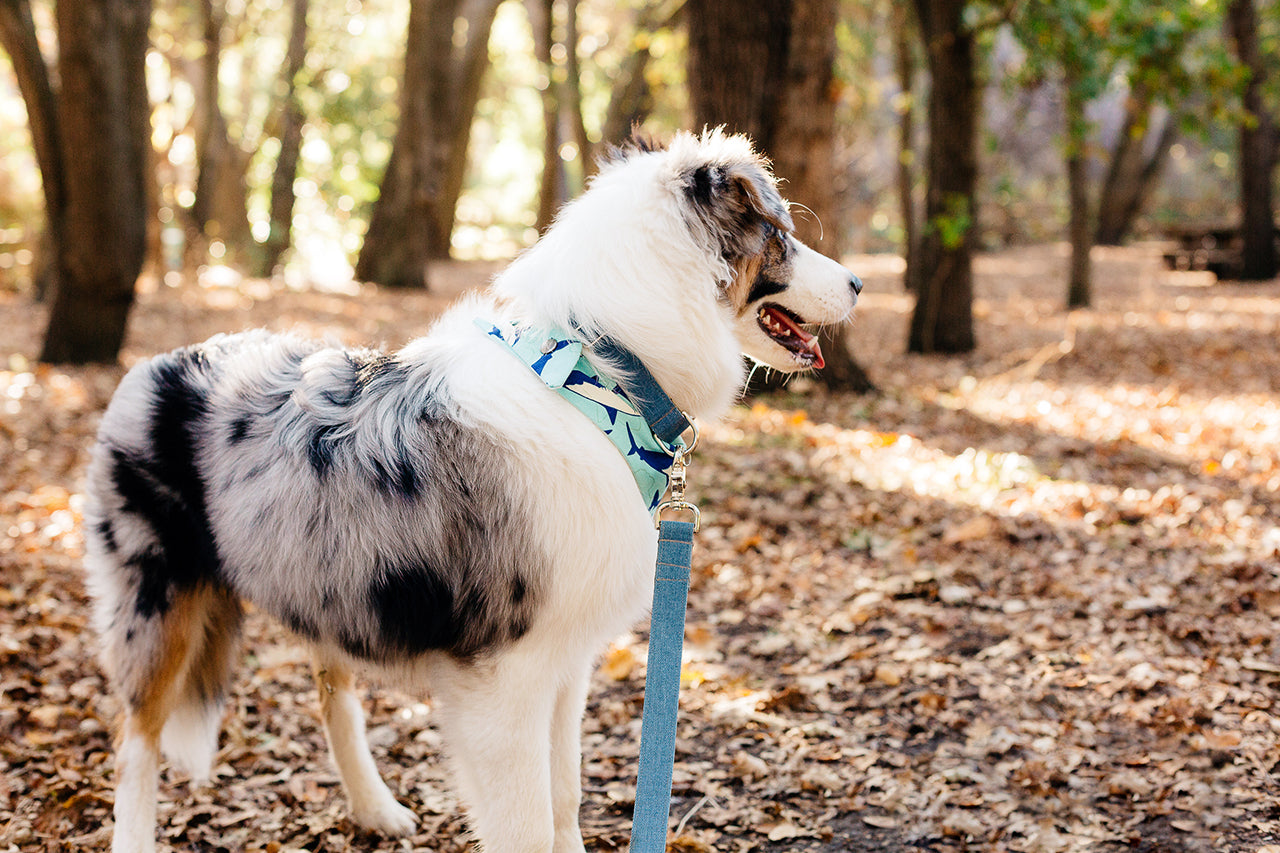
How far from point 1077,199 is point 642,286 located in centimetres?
1190

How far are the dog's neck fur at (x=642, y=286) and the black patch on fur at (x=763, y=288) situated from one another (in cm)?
10

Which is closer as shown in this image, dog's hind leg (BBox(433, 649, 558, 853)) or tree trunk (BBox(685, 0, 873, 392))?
dog's hind leg (BBox(433, 649, 558, 853))

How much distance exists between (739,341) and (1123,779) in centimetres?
202

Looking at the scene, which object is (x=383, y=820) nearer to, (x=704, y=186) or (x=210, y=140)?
(x=704, y=186)

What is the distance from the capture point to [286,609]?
2.53 m

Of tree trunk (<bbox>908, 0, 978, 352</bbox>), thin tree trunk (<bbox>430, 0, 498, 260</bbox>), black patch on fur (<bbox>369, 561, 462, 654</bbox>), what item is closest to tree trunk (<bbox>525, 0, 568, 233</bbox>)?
thin tree trunk (<bbox>430, 0, 498, 260</bbox>)

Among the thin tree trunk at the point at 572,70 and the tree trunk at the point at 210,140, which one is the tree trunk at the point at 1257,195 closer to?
the thin tree trunk at the point at 572,70

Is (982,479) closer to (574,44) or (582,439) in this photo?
(582,439)

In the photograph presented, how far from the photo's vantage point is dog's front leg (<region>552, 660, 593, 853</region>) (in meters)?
2.75

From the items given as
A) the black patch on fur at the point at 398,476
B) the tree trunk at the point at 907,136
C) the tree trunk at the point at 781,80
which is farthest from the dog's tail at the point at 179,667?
the tree trunk at the point at 907,136

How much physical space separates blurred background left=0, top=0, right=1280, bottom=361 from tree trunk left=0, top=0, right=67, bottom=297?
0.06ft

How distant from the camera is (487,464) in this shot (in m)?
2.31

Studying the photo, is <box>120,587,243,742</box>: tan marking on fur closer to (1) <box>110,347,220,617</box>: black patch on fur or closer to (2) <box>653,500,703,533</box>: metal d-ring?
(1) <box>110,347,220,617</box>: black patch on fur

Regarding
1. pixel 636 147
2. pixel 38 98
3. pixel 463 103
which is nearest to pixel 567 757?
pixel 636 147
